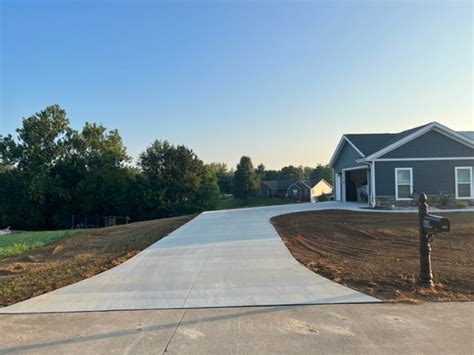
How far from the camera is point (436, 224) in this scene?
5.26m

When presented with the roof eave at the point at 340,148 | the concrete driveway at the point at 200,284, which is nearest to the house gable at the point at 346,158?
the roof eave at the point at 340,148

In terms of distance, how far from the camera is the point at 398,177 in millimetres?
18312

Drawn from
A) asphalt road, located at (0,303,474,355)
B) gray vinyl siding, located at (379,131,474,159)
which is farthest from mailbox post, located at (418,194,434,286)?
gray vinyl siding, located at (379,131,474,159)

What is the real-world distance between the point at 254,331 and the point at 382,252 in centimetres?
521

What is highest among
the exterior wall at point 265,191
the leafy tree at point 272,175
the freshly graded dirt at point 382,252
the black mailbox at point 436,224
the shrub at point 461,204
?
the leafy tree at point 272,175

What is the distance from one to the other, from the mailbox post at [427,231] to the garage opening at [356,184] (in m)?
16.8

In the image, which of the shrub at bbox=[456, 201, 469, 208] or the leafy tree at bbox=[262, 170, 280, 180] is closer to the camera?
the shrub at bbox=[456, 201, 469, 208]

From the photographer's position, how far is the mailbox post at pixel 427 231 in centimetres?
518

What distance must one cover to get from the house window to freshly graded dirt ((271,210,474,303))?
4101 millimetres

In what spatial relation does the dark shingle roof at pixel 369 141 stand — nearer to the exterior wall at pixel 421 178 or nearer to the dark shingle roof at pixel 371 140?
the dark shingle roof at pixel 371 140

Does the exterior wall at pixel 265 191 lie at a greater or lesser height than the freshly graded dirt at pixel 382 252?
greater

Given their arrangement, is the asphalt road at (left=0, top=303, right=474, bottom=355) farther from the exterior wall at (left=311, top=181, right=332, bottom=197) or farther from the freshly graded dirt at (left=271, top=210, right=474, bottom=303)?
the exterior wall at (left=311, top=181, right=332, bottom=197)

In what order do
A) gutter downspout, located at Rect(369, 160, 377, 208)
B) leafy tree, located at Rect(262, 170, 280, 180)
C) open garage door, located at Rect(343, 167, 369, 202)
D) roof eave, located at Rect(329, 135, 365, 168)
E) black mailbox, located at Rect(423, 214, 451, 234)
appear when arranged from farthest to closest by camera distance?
leafy tree, located at Rect(262, 170, 280, 180) → open garage door, located at Rect(343, 167, 369, 202) → roof eave, located at Rect(329, 135, 365, 168) → gutter downspout, located at Rect(369, 160, 377, 208) → black mailbox, located at Rect(423, 214, 451, 234)

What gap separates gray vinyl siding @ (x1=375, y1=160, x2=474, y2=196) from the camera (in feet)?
59.6
